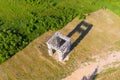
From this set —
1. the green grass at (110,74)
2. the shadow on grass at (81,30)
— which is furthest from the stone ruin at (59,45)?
the green grass at (110,74)

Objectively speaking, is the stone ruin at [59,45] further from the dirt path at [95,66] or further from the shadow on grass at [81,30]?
the dirt path at [95,66]

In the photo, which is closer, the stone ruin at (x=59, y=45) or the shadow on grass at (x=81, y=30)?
the stone ruin at (x=59, y=45)

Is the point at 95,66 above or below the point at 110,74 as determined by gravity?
above

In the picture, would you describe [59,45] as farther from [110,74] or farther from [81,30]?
[110,74]

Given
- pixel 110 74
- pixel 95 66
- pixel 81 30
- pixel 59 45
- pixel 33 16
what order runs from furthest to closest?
1. pixel 33 16
2. pixel 81 30
3. pixel 59 45
4. pixel 95 66
5. pixel 110 74

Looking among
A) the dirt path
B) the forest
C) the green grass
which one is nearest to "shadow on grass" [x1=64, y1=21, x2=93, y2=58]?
the forest

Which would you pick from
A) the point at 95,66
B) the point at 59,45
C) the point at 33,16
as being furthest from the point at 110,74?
the point at 33,16

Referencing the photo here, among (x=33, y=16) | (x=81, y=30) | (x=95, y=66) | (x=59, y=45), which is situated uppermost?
(x=33, y=16)
